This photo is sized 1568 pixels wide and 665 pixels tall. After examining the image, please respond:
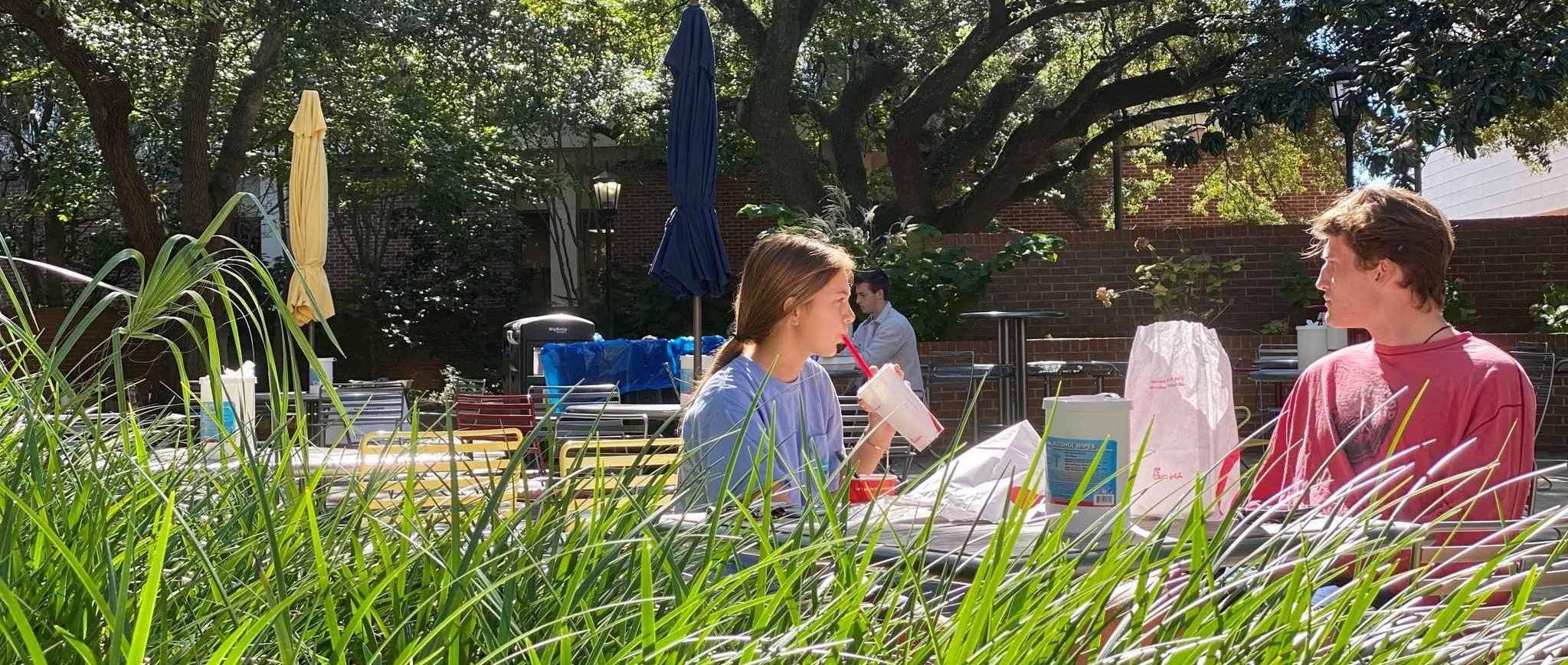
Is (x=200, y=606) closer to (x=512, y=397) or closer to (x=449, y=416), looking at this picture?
(x=449, y=416)

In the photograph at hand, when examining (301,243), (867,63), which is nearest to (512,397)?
(301,243)

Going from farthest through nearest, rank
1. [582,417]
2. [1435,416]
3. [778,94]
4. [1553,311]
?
[778,94], [1553,311], [582,417], [1435,416]

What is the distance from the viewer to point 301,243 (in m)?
7.56

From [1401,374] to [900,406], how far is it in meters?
0.87

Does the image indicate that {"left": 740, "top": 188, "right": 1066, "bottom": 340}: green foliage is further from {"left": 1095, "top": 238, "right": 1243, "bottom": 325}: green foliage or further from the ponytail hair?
the ponytail hair

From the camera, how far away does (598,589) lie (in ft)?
3.21

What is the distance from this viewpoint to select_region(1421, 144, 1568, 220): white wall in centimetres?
1952

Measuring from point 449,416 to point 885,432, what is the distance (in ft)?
5.83

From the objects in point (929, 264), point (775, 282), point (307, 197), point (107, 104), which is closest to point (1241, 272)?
A: point (929, 264)

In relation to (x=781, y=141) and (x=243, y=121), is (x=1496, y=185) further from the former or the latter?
(x=243, y=121)

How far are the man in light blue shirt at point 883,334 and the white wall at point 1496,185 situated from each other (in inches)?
512

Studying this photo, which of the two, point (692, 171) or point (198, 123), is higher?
point (198, 123)

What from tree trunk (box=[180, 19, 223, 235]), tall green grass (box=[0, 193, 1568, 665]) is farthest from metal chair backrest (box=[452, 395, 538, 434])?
tree trunk (box=[180, 19, 223, 235])

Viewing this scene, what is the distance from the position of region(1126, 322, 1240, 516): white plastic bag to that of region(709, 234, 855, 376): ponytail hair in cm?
92
